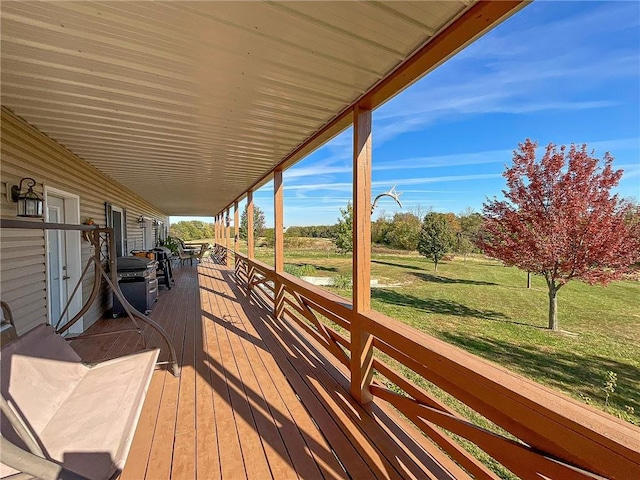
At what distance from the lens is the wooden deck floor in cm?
164

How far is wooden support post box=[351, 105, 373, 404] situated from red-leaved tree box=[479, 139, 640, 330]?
20.8ft

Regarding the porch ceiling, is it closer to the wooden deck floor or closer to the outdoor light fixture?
the outdoor light fixture

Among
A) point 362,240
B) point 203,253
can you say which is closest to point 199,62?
point 362,240

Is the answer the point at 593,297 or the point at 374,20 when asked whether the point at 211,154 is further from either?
the point at 593,297

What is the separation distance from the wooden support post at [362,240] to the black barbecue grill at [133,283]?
3.94 metres

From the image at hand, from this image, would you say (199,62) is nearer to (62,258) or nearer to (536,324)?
(62,258)

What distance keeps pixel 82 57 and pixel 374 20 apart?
154 centimetres

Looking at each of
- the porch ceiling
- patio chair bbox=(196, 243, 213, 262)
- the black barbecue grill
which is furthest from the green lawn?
patio chair bbox=(196, 243, 213, 262)

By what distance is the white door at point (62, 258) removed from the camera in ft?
11.2

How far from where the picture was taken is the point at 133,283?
15.5 feet

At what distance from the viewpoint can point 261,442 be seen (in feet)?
6.02

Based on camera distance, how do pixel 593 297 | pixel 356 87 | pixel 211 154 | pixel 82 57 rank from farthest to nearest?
pixel 593 297 < pixel 211 154 < pixel 356 87 < pixel 82 57

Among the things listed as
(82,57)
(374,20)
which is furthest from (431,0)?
(82,57)

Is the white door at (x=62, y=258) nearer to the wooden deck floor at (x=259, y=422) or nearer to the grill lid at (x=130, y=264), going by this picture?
the wooden deck floor at (x=259, y=422)
